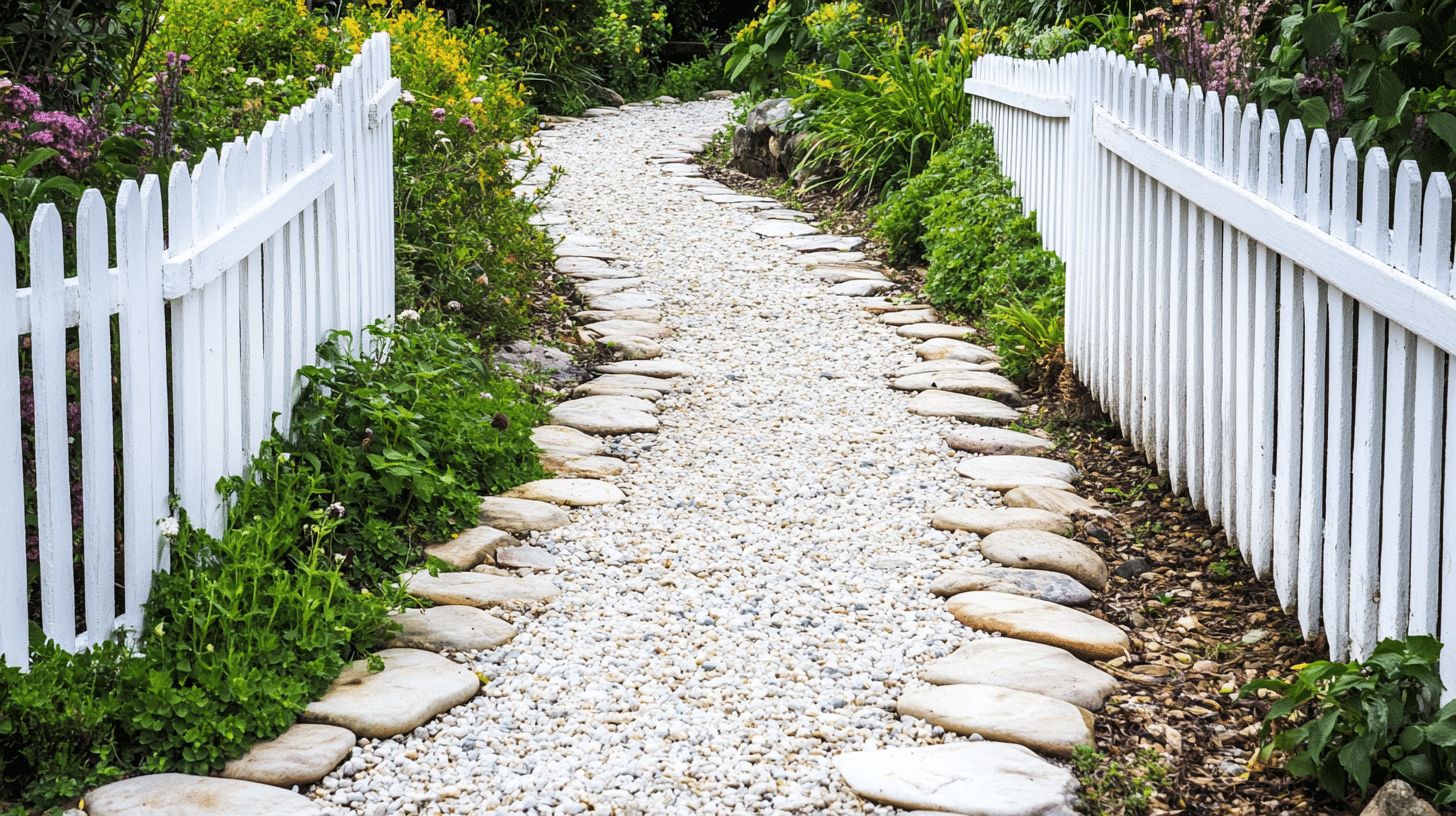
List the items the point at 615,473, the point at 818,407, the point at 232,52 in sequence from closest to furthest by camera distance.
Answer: the point at 615,473
the point at 818,407
the point at 232,52

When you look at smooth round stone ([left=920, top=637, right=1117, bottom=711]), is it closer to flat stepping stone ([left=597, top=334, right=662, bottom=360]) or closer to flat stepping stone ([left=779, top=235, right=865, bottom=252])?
flat stepping stone ([left=597, top=334, right=662, bottom=360])

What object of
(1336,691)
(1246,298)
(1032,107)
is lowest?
(1336,691)

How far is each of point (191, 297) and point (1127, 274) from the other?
2.84m

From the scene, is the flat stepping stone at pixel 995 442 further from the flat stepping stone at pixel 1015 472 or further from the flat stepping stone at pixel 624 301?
the flat stepping stone at pixel 624 301

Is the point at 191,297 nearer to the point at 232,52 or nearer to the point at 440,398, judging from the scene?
the point at 440,398

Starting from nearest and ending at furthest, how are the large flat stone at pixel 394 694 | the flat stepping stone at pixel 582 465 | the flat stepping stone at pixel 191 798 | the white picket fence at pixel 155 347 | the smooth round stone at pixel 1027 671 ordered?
the flat stepping stone at pixel 191 798 → the white picket fence at pixel 155 347 → the large flat stone at pixel 394 694 → the smooth round stone at pixel 1027 671 → the flat stepping stone at pixel 582 465

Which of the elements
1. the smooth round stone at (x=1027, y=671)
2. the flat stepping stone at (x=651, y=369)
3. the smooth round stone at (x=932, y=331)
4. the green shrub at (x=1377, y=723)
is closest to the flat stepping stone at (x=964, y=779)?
the smooth round stone at (x=1027, y=671)

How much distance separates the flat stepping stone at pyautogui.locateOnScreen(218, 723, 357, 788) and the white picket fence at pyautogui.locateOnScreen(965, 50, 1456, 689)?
6.52ft

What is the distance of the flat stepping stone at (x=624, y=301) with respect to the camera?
605 centimetres

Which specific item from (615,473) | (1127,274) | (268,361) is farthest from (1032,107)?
(268,361)

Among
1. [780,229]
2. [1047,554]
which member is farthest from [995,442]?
[780,229]

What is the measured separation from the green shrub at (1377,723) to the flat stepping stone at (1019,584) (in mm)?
866

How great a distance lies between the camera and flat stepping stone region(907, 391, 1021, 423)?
464 centimetres

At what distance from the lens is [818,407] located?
190 inches
